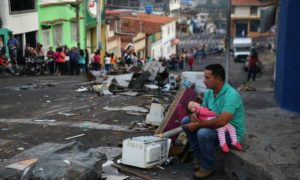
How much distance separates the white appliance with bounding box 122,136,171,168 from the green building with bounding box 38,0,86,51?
2554 centimetres

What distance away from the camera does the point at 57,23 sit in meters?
33.0

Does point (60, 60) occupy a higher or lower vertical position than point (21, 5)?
lower

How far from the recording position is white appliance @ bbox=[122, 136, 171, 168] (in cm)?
632

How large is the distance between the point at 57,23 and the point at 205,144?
1122 inches

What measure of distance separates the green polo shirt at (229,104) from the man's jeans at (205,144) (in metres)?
0.20

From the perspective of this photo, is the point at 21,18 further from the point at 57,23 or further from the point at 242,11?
Result: the point at 242,11

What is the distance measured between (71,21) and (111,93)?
2231cm

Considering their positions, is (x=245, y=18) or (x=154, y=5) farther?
(x=245, y=18)

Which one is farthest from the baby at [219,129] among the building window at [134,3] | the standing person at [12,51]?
the building window at [134,3]

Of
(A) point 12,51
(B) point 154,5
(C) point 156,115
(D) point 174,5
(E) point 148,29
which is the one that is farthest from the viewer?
(D) point 174,5

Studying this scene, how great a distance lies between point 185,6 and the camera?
339ft

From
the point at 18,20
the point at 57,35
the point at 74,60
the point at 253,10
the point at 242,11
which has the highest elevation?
the point at 253,10

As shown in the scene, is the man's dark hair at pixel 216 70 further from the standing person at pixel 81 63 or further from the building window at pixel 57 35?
the building window at pixel 57 35

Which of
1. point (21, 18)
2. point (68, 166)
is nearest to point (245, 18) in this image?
point (21, 18)
